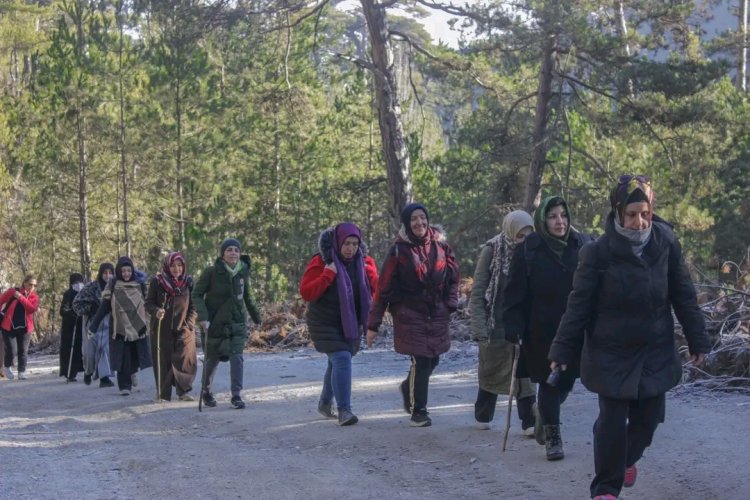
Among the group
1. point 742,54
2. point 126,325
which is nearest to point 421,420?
point 126,325

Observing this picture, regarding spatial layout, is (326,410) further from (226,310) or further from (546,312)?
(546,312)

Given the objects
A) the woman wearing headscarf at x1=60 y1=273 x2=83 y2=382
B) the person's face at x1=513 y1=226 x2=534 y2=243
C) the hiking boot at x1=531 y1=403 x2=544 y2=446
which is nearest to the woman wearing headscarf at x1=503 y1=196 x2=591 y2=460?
the hiking boot at x1=531 y1=403 x2=544 y2=446

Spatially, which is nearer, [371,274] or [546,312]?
[546,312]

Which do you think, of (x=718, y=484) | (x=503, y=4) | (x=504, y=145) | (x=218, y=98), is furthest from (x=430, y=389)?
(x=218, y=98)

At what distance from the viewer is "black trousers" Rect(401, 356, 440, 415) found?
9320mm

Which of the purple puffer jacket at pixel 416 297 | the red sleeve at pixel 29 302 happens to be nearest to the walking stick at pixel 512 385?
the purple puffer jacket at pixel 416 297

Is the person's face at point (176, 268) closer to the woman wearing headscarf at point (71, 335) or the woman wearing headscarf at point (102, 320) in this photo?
the woman wearing headscarf at point (102, 320)

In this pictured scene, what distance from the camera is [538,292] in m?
7.55

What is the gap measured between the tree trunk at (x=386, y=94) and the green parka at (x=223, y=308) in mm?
8931

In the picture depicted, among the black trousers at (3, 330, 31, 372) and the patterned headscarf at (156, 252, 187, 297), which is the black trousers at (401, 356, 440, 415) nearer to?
the patterned headscarf at (156, 252, 187, 297)

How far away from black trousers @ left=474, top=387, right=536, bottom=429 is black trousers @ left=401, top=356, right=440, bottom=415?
0.55 metres

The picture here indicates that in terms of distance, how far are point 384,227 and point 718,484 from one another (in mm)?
26161

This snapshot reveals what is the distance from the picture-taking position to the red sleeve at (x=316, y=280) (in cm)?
973

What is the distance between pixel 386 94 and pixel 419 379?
37.5 ft
